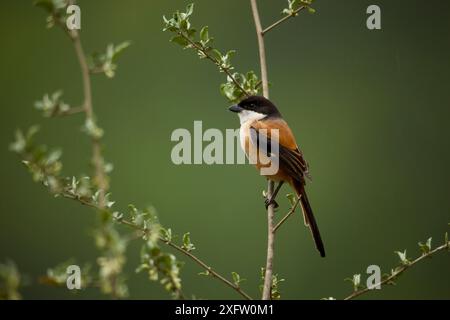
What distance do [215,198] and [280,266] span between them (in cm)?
155

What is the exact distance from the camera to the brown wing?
452 cm

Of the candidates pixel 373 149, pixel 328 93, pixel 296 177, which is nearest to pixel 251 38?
pixel 328 93

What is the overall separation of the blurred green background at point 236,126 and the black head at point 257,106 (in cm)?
454

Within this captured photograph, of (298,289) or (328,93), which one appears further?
(328,93)

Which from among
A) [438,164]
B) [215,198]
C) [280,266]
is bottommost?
[280,266]

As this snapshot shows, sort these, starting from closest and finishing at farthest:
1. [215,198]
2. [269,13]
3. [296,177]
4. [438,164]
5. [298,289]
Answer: [296,177], [298,289], [215,198], [438,164], [269,13]

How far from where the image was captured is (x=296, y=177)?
4504 mm

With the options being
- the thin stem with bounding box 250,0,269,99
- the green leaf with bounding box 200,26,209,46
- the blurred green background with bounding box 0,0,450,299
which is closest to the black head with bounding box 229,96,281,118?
the thin stem with bounding box 250,0,269,99

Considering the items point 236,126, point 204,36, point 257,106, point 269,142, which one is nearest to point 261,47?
point 204,36

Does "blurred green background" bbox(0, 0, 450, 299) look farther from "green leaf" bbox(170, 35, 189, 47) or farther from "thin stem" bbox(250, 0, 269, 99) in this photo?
"green leaf" bbox(170, 35, 189, 47)

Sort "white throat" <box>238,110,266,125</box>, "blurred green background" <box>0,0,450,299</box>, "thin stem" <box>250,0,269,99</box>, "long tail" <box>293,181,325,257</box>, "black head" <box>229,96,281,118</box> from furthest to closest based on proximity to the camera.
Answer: "blurred green background" <box>0,0,450,299</box> < "white throat" <box>238,110,266,125</box> < "black head" <box>229,96,281,118</box> < "long tail" <box>293,181,325,257</box> < "thin stem" <box>250,0,269,99</box>

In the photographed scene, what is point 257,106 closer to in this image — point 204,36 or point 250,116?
point 250,116

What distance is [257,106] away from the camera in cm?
452
